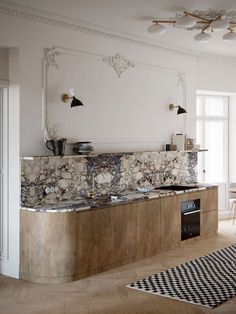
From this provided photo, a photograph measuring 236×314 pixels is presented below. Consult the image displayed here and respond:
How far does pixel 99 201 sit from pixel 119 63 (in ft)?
6.79

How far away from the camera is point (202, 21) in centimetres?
585

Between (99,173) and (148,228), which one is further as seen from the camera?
(99,173)

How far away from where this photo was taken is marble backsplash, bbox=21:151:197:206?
18.2 ft

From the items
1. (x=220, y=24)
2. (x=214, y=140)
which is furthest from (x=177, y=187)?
(x=220, y=24)

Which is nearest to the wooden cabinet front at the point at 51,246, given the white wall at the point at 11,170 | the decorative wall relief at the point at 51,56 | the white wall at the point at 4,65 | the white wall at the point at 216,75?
the white wall at the point at 11,170

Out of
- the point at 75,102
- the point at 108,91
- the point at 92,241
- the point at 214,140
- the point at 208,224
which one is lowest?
the point at 208,224

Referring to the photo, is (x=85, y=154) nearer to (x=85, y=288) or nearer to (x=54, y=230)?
(x=54, y=230)

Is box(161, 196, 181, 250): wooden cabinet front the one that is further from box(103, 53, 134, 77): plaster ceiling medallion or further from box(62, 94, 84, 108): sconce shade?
box(103, 53, 134, 77): plaster ceiling medallion

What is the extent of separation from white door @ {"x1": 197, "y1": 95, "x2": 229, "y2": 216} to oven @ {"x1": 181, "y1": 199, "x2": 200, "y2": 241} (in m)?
1.71

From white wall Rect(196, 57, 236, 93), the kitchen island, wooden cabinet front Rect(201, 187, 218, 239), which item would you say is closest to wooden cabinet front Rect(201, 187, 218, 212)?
wooden cabinet front Rect(201, 187, 218, 239)

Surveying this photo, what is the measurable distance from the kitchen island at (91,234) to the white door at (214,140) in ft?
8.25

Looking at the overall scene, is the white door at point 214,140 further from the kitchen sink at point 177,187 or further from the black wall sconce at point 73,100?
the black wall sconce at point 73,100

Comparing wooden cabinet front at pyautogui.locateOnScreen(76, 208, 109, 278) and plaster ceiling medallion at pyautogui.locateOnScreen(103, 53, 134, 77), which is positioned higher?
plaster ceiling medallion at pyautogui.locateOnScreen(103, 53, 134, 77)

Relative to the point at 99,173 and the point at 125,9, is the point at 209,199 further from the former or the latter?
the point at 125,9
